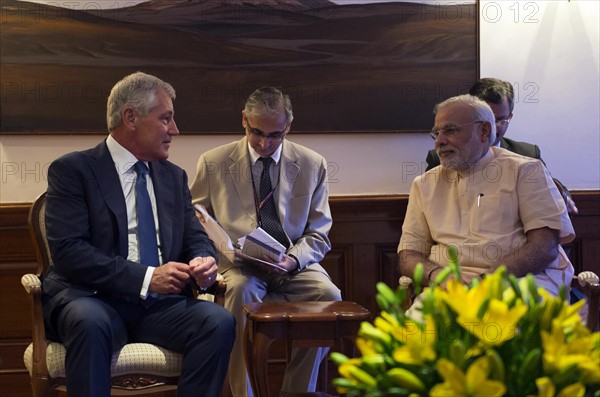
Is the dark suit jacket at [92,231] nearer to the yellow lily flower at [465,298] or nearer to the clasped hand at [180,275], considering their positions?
the clasped hand at [180,275]

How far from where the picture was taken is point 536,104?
557cm

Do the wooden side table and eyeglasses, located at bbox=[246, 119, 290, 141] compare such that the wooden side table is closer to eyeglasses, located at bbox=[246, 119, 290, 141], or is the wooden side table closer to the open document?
the open document

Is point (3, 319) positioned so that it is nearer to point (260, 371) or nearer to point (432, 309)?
point (260, 371)

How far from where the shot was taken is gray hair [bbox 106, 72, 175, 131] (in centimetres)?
411

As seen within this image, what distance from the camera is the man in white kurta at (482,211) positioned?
4289 millimetres

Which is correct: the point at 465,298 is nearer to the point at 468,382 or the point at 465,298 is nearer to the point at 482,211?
the point at 468,382

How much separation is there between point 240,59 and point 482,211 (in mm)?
1763

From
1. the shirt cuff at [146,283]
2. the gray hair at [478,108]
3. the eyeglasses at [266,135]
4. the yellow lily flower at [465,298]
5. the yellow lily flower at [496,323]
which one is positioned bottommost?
the shirt cuff at [146,283]

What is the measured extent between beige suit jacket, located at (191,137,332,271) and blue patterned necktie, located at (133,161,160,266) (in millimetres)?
714

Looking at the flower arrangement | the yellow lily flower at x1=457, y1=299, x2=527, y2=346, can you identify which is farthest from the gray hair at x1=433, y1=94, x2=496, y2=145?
the yellow lily flower at x1=457, y1=299, x2=527, y2=346

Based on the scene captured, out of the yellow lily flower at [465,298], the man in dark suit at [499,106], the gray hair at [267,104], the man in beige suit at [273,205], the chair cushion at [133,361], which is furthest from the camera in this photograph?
the man in dark suit at [499,106]

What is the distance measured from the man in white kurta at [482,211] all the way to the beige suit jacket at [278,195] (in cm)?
52

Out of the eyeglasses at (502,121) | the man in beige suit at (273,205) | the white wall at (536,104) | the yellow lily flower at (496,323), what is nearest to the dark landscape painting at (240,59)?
the white wall at (536,104)

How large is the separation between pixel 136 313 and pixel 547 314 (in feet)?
7.46
